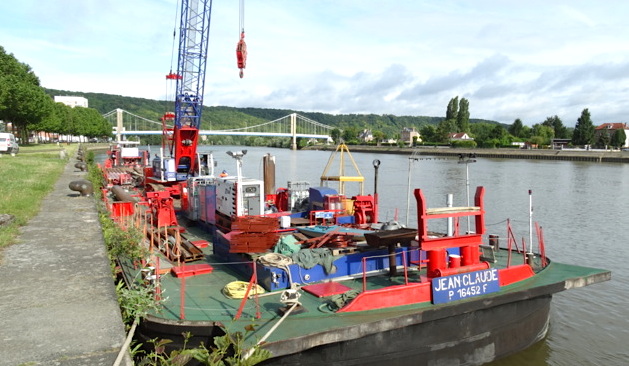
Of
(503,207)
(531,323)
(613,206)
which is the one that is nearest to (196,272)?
(531,323)

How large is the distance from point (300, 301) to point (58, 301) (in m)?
3.80

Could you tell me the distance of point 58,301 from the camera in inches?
263

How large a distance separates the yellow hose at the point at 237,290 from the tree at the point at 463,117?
141m

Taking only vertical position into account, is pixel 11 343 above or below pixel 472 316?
above

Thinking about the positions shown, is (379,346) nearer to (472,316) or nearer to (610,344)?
(472,316)

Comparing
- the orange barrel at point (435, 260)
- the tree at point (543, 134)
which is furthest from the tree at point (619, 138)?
the orange barrel at point (435, 260)

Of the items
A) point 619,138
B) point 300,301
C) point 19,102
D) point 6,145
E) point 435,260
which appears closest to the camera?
point 300,301

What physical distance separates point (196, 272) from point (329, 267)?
2.90 meters

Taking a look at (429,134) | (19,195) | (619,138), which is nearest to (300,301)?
(19,195)

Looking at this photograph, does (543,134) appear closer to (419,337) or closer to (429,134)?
(429,134)

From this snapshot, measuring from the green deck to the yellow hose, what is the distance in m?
0.08

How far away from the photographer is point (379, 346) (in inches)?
299

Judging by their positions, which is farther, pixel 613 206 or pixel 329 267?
pixel 613 206

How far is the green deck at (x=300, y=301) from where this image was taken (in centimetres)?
717
